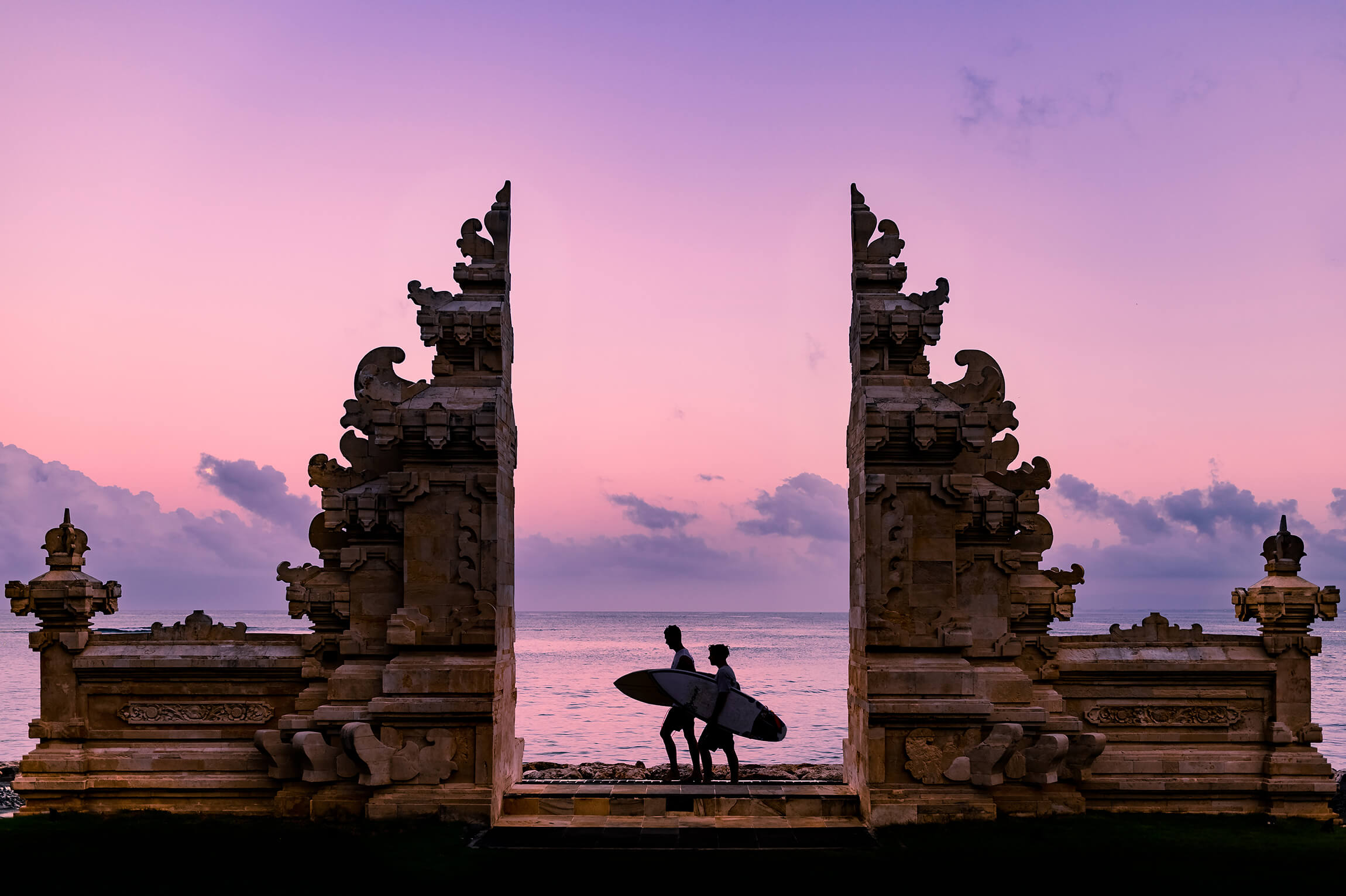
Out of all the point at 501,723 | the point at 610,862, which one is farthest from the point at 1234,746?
the point at 501,723

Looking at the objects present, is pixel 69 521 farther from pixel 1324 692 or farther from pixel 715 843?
pixel 1324 692

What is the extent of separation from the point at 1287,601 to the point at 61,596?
12487mm

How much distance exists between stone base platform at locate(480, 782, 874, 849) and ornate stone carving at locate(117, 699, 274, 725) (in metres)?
3.06

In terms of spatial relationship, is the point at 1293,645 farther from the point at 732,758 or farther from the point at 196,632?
the point at 196,632

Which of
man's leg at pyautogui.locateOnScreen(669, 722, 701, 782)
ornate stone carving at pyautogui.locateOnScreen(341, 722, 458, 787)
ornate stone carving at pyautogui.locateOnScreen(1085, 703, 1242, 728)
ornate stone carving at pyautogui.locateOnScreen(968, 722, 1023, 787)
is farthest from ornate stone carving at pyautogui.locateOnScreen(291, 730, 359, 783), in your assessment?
ornate stone carving at pyautogui.locateOnScreen(1085, 703, 1242, 728)

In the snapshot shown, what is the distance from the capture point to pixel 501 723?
11.6 metres

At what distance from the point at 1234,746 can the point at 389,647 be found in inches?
341

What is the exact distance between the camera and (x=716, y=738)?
12.3 meters

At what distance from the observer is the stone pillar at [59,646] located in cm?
1171

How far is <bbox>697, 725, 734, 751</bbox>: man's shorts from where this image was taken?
12242 mm

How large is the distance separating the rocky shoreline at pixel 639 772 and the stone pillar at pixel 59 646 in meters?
5.70

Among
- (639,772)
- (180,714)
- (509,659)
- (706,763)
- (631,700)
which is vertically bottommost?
(631,700)

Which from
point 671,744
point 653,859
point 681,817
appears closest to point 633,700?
point 671,744

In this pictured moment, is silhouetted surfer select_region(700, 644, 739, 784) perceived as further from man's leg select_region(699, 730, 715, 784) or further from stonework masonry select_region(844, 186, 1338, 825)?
stonework masonry select_region(844, 186, 1338, 825)
